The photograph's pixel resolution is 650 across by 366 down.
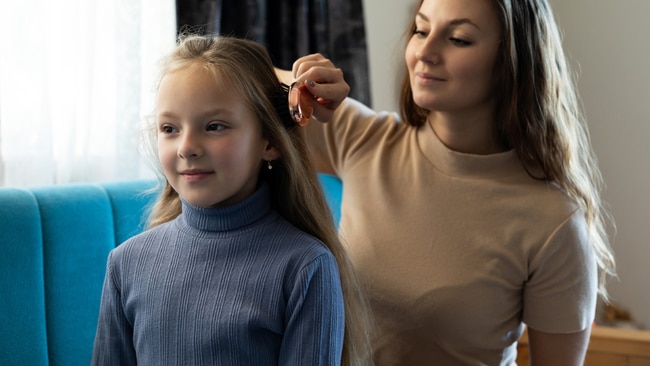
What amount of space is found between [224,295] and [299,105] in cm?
28

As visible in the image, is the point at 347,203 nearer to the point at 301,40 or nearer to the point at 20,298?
the point at 20,298

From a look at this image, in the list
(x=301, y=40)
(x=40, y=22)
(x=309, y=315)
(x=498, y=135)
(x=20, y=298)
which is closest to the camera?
(x=309, y=315)

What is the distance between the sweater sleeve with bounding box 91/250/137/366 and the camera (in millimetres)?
1169

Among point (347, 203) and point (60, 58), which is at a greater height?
point (60, 58)

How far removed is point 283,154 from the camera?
1.20 metres

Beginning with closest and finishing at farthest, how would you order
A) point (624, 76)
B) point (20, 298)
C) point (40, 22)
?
point (20, 298) < point (40, 22) < point (624, 76)

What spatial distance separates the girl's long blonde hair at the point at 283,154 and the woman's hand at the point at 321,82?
4 centimetres

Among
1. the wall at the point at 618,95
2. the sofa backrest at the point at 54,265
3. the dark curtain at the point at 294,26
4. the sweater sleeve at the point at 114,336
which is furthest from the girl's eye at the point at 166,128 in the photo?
the wall at the point at 618,95

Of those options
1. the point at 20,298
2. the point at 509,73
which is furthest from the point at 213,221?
the point at 509,73

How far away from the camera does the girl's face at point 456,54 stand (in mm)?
1337

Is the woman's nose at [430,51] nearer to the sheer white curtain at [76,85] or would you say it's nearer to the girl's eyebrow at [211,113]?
the girl's eyebrow at [211,113]

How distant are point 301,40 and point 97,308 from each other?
1.28 m

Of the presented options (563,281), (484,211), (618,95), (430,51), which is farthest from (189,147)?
(618,95)

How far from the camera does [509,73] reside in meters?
1.36
